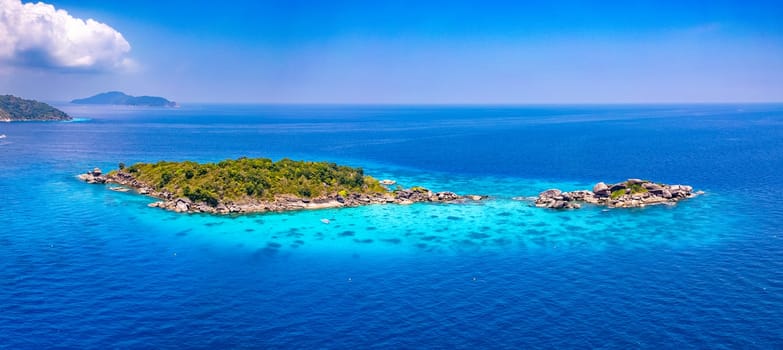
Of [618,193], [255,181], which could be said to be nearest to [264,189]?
[255,181]

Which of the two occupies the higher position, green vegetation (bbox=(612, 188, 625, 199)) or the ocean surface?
green vegetation (bbox=(612, 188, 625, 199))

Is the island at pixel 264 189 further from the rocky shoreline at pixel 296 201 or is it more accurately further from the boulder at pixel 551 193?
the boulder at pixel 551 193

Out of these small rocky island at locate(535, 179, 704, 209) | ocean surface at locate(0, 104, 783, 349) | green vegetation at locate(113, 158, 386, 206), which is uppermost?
green vegetation at locate(113, 158, 386, 206)

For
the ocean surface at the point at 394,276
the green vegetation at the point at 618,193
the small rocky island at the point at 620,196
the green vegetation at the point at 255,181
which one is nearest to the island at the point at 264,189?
the green vegetation at the point at 255,181

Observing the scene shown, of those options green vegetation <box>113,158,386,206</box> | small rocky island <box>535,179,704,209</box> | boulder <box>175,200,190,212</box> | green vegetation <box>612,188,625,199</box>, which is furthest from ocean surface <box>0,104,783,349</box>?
green vegetation <box>113,158,386,206</box>

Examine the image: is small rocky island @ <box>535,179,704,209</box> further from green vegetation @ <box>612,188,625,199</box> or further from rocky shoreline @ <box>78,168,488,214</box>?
rocky shoreline @ <box>78,168,488,214</box>

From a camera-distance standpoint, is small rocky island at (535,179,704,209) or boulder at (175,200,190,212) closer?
boulder at (175,200,190,212)

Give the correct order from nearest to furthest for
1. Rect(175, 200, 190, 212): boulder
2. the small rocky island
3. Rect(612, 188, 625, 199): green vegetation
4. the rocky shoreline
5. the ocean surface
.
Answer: the ocean surface → Rect(175, 200, 190, 212): boulder → the rocky shoreline → the small rocky island → Rect(612, 188, 625, 199): green vegetation
